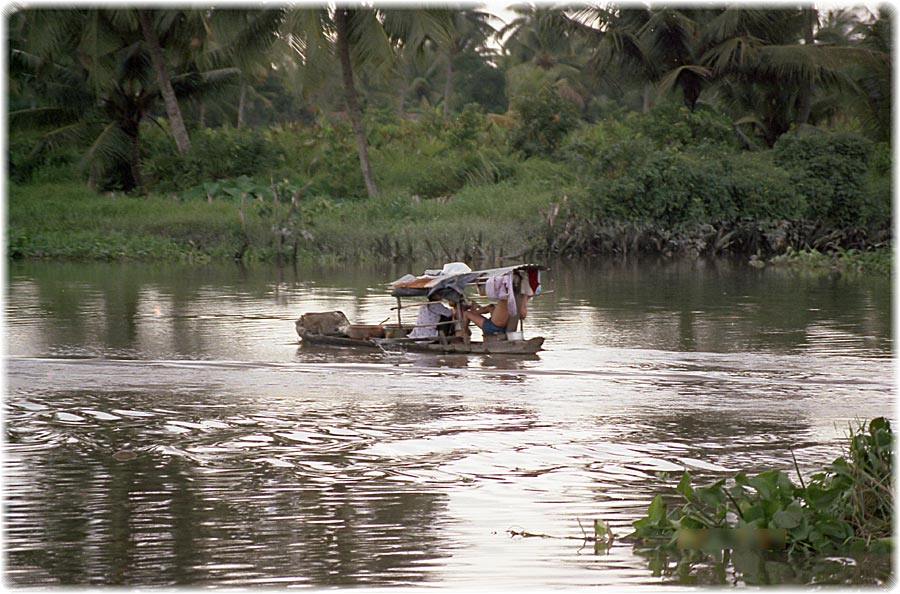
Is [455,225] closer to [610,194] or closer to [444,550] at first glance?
[610,194]

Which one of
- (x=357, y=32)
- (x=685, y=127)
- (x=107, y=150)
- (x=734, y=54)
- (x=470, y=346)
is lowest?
(x=470, y=346)

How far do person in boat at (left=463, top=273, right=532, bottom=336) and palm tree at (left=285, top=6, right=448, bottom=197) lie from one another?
17.0 meters

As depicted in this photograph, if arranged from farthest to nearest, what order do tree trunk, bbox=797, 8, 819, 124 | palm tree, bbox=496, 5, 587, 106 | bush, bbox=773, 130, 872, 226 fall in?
1. palm tree, bbox=496, 5, 587, 106
2. tree trunk, bbox=797, 8, 819, 124
3. bush, bbox=773, 130, 872, 226

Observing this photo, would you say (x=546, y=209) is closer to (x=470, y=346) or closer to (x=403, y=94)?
(x=470, y=346)

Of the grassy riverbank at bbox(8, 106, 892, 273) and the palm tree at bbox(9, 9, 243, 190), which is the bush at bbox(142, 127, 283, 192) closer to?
the grassy riverbank at bbox(8, 106, 892, 273)

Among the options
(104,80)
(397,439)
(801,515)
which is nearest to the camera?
(801,515)

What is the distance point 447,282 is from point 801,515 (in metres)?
7.74

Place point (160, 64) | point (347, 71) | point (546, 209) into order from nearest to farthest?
point (546, 209)
point (347, 71)
point (160, 64)

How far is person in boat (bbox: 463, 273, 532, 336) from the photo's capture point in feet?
44.3

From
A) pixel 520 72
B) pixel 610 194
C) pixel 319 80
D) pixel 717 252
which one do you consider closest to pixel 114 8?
pixel 319 80

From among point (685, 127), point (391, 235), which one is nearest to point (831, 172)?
point (685, 127)

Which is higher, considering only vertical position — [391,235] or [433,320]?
[391,235]

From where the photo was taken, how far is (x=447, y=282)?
13.7 metres

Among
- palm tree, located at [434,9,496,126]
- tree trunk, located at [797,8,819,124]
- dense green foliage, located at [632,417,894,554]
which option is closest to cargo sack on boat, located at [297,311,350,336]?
dense green foliage, located at [632,417,894,554]
